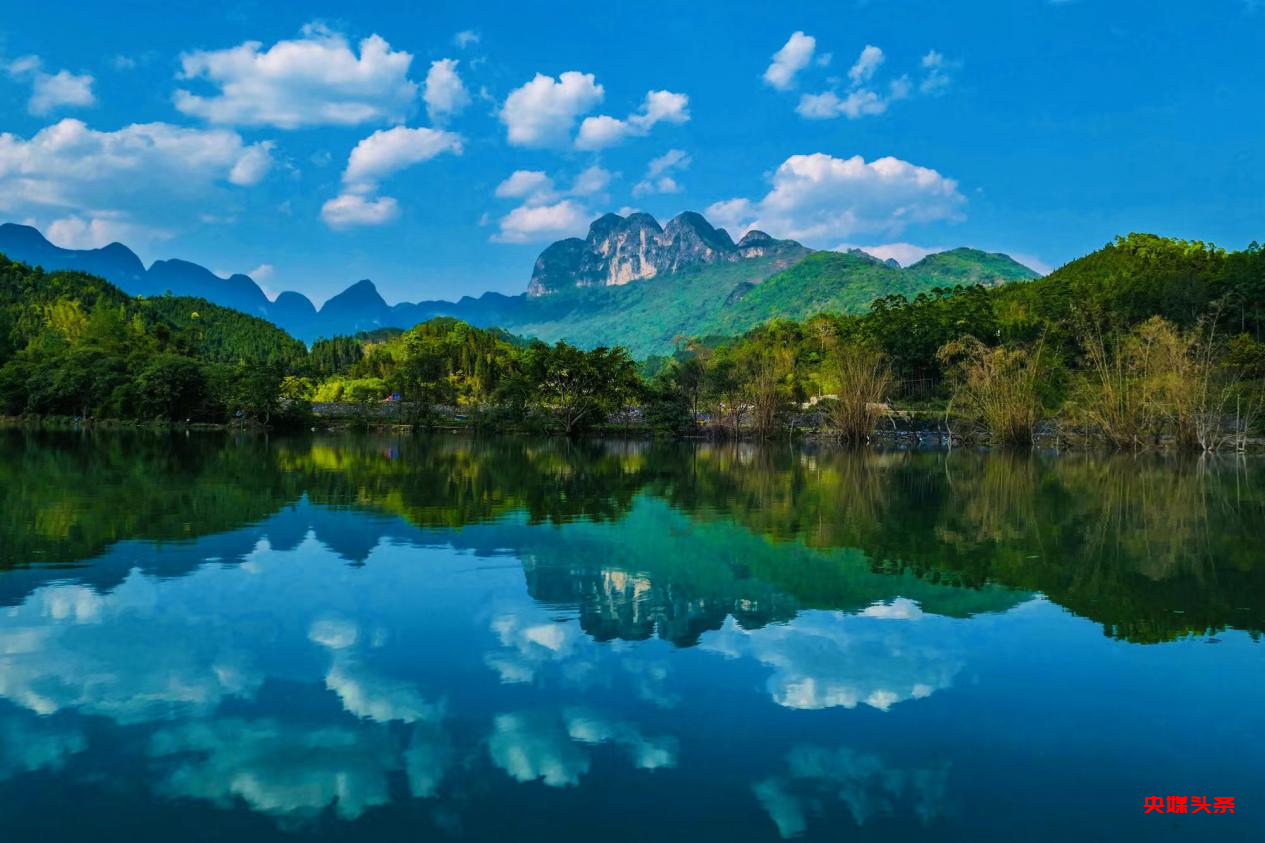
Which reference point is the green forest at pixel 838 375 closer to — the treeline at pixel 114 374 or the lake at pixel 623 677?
the treeline at pixel 114 374

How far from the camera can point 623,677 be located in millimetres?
6086

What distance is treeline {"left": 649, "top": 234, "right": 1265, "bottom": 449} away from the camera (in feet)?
114

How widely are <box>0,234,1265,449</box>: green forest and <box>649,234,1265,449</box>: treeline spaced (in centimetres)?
13

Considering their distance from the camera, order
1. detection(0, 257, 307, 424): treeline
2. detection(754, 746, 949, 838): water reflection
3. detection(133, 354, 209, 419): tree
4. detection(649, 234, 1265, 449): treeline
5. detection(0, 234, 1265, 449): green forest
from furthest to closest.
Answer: detection(0, 257, 307, 424): treeline
detection(133, 354, 209, 419): tree
detection(0, 234, 1265, 449): green forest
detection(649, 234, 1265, 449): treeline
detection(754, 746, 949, 838): water reflection

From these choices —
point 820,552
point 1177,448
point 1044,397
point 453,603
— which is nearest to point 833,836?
point 453,603

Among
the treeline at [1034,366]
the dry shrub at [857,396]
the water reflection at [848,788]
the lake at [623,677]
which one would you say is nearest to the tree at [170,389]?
the treeline at [1034,366]

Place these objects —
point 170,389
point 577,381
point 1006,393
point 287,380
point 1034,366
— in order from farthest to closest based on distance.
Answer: point 287,380 < point 170,389 < point 577,381 < point 1006,393 < point 1034,366

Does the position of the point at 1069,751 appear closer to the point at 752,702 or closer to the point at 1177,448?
the point at 752,702

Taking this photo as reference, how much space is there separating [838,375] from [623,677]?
1523 inches

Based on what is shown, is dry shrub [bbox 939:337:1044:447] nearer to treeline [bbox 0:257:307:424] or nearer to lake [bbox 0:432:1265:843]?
lake [bbox 0:432:1265:843]

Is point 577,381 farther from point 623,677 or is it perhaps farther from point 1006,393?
point 623,677

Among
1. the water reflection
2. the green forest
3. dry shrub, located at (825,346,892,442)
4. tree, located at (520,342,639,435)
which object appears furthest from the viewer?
tree, located at (520,342,639,435)

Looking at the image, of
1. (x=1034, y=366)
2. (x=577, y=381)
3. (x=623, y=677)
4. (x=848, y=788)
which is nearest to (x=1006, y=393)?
(x=1034, y=366)

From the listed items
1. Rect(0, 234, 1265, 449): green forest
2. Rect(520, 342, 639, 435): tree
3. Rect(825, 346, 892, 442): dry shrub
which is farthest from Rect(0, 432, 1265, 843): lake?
Rect(520, 342, 639, 435): tree
